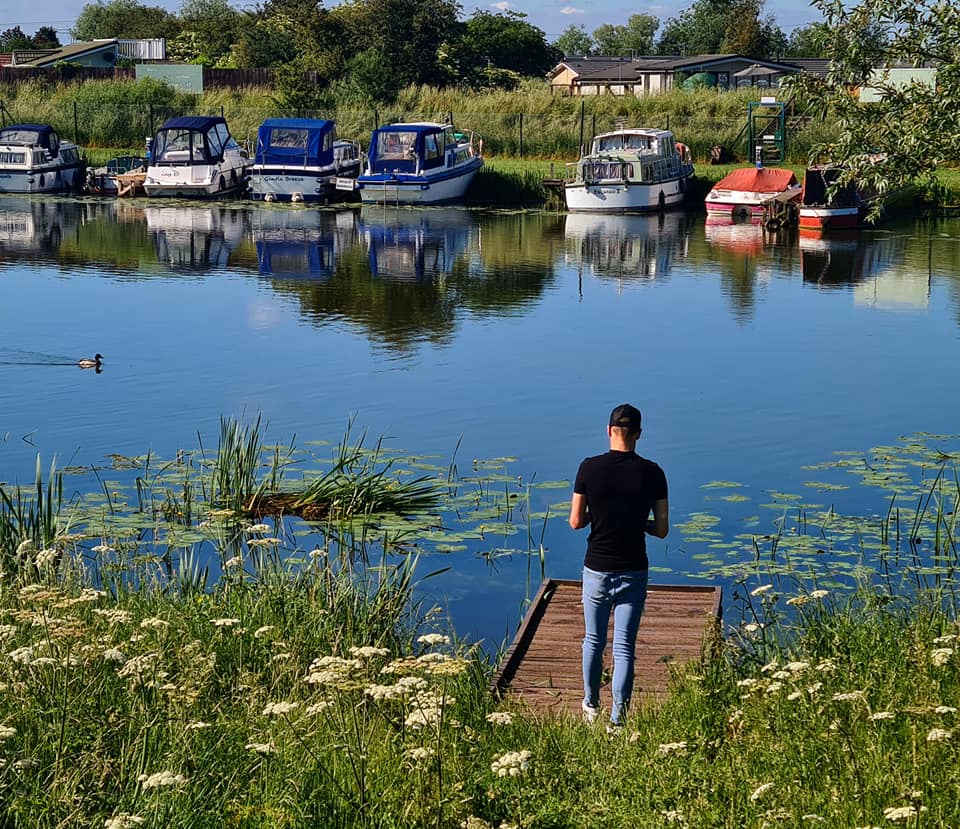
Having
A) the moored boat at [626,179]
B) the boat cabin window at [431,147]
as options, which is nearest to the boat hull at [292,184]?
the boat cabin window at [431,147]

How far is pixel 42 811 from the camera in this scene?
608 centimetres

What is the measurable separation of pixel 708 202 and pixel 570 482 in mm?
30620

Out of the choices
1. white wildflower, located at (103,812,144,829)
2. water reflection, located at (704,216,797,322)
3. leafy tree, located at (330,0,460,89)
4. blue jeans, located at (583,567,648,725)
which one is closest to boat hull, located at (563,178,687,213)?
water reflection, located at (704,216,797,322)

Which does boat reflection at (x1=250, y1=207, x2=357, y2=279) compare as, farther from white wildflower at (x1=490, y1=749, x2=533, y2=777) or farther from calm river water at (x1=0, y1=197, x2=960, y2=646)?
white wildflower at (x1=490, y1=749, x2=533, y2=777)

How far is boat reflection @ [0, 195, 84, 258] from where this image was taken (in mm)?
37859

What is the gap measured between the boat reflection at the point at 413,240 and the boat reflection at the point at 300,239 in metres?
0.78

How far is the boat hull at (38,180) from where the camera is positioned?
5175cm

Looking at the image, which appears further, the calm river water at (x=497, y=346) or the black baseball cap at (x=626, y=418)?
the calm river water at (x=497, y=346)

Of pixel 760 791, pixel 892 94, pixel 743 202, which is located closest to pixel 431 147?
pixel 743 202

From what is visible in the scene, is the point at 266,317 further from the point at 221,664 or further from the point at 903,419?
the point at 221,664

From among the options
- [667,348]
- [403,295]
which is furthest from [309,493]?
[403,295]

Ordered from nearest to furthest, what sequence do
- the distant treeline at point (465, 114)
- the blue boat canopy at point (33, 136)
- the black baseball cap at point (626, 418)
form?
the black baseball cap at point (626, 418)
the blue boat canopy at point (33, 136)
the distant treeline at point (465, 114)

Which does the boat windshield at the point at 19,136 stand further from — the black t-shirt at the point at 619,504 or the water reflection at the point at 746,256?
the black t-shirt at the point at 619,504

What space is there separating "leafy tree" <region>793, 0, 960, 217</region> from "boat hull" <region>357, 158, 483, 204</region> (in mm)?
32542
